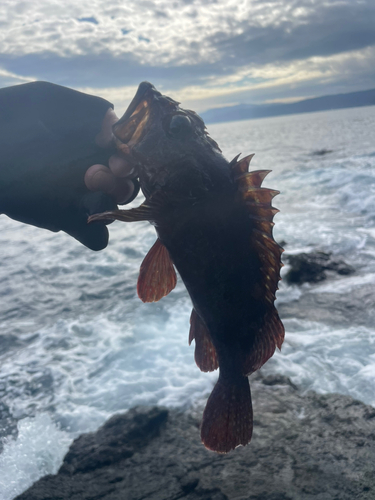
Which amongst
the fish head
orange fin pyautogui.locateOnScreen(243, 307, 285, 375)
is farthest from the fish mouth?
orange fin pyautogui.locateOnScreen(243, 307, 285, 375)

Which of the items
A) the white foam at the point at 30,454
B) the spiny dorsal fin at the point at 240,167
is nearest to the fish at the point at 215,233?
the spiny dorsal fin at the point at 240,167

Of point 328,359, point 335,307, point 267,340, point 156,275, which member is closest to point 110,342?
point 328,359

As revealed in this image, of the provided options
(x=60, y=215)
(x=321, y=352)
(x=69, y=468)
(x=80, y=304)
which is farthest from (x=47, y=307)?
(x=60, y=215)

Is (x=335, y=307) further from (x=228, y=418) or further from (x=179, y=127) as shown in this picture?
(x=179, y=127)

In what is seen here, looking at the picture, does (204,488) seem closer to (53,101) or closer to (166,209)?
(166,209)

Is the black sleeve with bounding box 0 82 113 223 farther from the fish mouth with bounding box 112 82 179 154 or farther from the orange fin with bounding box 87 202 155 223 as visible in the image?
the orange fin with bounding box 87 202 155 223
